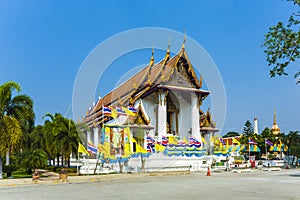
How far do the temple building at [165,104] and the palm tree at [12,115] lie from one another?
11.2 metres

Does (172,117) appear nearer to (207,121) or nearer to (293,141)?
(207,121)

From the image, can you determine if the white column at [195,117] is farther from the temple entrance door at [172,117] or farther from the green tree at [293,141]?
the green tree at [293,141]

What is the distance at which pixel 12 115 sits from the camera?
69.2 ft

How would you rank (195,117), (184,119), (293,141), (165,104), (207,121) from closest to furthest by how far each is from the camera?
(165,104), (195,117), (184,119), (207,121), (293,141)

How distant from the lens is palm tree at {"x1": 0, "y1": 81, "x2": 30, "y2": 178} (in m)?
19.8

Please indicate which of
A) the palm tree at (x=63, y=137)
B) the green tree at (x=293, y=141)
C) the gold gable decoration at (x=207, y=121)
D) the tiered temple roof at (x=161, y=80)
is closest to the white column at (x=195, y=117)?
the tiered temple roof at (x=161, y=80)

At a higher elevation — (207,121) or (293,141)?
(207,121)

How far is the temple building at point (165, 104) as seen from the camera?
108ft

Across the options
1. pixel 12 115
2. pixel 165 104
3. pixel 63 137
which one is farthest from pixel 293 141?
→ pixel 12 115

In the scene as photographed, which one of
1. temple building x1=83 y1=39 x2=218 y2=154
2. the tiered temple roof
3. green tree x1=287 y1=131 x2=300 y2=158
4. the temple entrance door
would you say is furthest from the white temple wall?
green tree x1=287 y1=131 x2=300 y2=158

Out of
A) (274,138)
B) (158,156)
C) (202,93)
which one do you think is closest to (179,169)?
(158,156)

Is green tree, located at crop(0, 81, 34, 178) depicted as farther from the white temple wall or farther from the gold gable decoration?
the gold gable decoration

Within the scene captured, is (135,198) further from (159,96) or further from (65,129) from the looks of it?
(159,96)

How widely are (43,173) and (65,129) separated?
7.45 metres
